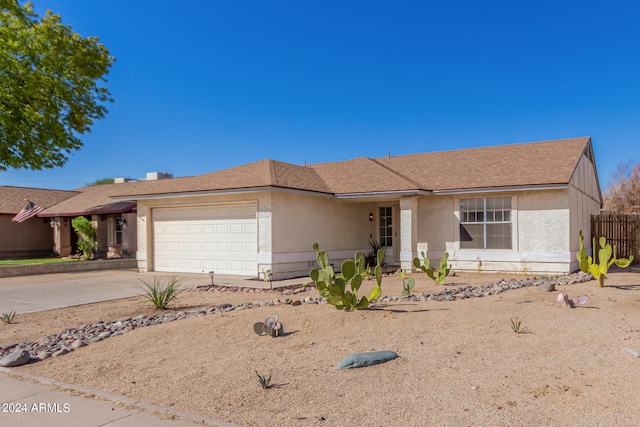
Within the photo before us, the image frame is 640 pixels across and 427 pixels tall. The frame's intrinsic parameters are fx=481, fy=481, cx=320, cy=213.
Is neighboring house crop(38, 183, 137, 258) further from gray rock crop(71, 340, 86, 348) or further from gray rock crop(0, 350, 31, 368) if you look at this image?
gray rock crop(0, 350, 31, 368)

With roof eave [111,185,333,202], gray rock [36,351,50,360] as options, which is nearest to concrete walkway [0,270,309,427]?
gray rock [36,351,50,360]

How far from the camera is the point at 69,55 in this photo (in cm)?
2217

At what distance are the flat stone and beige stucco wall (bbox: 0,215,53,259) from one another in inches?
1098

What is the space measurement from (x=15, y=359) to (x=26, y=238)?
2541cm

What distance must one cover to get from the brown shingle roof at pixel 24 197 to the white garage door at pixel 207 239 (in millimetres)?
13744

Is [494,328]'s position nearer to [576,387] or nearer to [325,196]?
[576,387]

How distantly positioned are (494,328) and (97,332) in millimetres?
6611

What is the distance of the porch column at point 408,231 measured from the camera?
17250mm

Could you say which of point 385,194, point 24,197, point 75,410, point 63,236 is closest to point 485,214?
point 385,194

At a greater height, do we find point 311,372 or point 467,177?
point 467,177

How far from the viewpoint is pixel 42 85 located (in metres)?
20.9

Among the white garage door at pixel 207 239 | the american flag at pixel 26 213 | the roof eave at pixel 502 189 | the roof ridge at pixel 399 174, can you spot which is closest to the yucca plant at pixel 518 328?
the roof eave at pixel 502 189

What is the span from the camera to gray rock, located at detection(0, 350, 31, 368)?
6.50m

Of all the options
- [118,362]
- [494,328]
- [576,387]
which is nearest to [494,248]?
[494,328]
